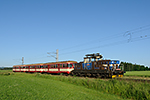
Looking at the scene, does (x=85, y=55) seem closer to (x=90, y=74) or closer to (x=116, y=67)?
(x=90, y=74)

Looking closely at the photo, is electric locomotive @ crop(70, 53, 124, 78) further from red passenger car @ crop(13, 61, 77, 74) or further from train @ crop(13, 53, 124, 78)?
red passenger car @ crop(13, 61, 77, 74)

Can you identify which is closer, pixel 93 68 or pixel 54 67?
pixel 93 68

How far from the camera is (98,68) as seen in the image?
24.1 m

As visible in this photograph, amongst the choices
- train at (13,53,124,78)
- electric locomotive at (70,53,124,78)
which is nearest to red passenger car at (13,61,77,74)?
train at (13,53,124,78)

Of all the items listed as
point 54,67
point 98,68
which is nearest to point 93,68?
point 98,68

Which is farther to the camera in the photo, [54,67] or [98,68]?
[54,67]

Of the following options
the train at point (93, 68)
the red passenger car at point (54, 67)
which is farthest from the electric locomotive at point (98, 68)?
the red passenger car at point (54, 67)

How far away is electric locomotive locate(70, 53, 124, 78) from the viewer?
22.5 m

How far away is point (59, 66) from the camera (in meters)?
32.5

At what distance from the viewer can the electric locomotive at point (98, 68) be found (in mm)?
22547

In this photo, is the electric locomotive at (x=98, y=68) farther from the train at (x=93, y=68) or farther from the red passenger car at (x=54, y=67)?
the red passenger car at (x=54, y=67)

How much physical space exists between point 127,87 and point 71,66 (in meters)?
18.0

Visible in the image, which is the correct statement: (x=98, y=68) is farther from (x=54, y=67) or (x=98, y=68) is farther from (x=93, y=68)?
(x=54, y=67)

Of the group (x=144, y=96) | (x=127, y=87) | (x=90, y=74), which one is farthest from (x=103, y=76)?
(x=144, y=96)
